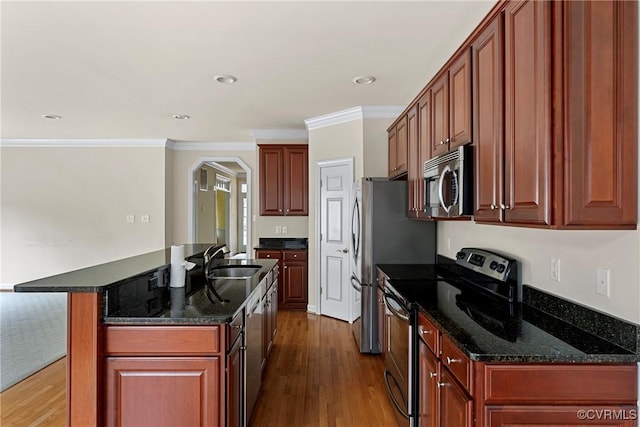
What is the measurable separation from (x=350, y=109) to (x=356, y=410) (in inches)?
124

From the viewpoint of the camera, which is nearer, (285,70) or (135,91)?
(285,70)

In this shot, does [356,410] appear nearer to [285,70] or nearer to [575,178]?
[575,178]

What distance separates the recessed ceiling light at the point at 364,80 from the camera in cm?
340

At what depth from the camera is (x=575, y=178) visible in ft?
4.30


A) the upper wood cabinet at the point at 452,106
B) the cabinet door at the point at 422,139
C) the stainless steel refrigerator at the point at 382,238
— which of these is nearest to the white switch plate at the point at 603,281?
the upper wood cabinet at the point at 452,106

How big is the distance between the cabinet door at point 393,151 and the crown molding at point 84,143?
409 cm

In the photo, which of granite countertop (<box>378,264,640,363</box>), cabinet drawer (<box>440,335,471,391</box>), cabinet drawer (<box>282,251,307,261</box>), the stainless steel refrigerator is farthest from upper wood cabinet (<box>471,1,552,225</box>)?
cabinet drawer (<box>282,251,307,261</box>)

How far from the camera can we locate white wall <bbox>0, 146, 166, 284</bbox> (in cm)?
637

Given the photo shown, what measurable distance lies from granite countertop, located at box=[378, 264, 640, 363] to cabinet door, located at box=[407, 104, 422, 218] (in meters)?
0.96

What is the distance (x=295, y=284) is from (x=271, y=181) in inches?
61.2

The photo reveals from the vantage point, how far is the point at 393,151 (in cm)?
390

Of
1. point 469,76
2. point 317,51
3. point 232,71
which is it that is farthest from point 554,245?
point 232,71

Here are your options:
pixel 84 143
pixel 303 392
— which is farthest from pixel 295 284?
pixel 84 143

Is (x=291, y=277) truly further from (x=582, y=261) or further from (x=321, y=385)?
(x=582, y=261)
